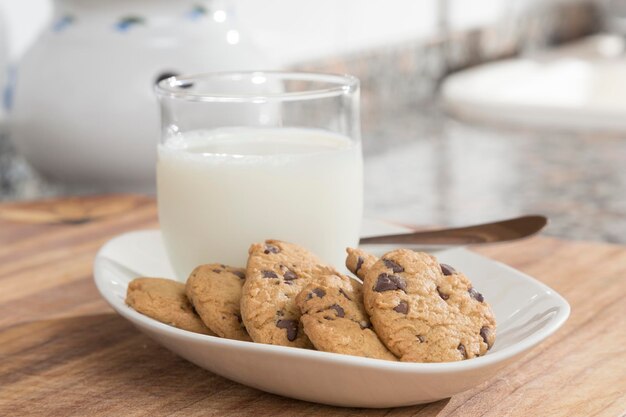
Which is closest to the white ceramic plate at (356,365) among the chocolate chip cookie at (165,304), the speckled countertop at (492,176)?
the chocolate chip cookie at (165,304)

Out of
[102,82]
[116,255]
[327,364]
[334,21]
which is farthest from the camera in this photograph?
[334,21]

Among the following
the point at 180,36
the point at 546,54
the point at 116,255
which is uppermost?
the point at 180,36

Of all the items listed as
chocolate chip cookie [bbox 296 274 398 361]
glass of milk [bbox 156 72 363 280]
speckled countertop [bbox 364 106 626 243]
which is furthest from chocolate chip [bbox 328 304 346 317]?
speckled countertop [bbox 364 106 626 243]

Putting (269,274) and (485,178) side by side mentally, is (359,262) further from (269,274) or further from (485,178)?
(485,178)

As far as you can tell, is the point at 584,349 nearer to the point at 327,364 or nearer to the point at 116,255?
the point at 327,364

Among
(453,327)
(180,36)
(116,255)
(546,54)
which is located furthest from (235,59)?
(546,54)

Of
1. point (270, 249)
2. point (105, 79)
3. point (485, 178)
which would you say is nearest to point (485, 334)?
point (270, 249)

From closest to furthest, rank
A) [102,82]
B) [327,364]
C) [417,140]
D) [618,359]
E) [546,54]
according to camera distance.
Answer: [327,364] → [618,359] → [102,82] → [417,140] → [546,54]

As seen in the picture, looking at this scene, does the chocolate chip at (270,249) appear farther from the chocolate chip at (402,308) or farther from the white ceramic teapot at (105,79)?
the white ceramic teapot at (105,79)
